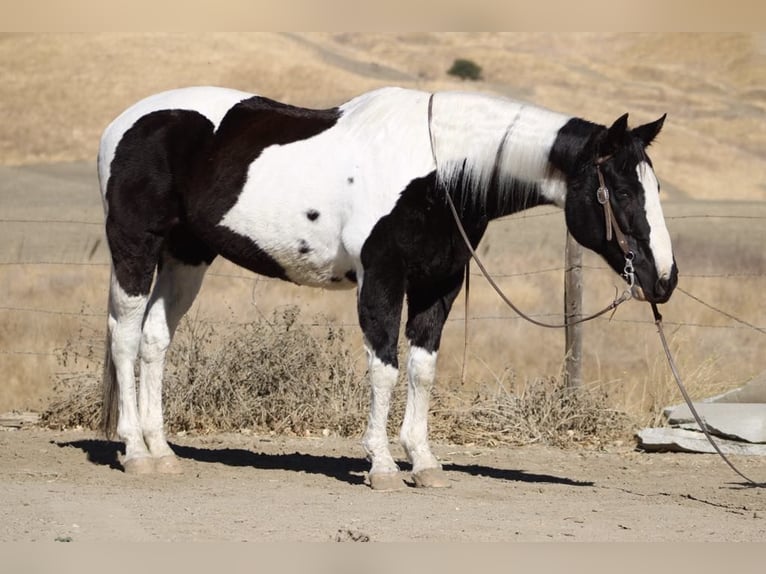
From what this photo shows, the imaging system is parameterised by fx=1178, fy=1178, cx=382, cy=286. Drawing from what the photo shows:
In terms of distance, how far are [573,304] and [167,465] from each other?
373 centimetres

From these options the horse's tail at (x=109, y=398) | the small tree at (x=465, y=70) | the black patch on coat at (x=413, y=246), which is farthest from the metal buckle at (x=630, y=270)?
the small tree at (x=465, y=70)

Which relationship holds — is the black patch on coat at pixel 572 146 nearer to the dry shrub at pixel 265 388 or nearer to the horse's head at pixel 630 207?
the horse's head at pixel 630 207

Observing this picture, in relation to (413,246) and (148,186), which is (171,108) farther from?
(413,246)

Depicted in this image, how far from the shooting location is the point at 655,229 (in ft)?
20.2

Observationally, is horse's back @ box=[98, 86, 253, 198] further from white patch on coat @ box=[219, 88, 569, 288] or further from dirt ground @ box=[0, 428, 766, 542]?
dirt ground @ box=[0, 428, 766, 542]

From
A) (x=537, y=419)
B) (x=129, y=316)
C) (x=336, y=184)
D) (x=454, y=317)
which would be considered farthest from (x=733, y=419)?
(x=454, y=317)

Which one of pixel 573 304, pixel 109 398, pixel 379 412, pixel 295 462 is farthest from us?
pixel 573 304

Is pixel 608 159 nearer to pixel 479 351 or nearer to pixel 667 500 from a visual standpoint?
pixel 667 500

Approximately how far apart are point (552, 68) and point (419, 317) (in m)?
34.7

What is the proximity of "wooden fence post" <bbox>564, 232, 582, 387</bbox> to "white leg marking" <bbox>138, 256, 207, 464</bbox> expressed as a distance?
314cm

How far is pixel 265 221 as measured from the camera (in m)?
6.96

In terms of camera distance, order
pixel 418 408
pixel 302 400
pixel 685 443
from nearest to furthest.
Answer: pixel 418 408
pixel 685 443
pixel 302 400

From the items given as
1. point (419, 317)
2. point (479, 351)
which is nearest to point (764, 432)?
point (419, 317)

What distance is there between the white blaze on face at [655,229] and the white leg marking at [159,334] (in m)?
3.04
